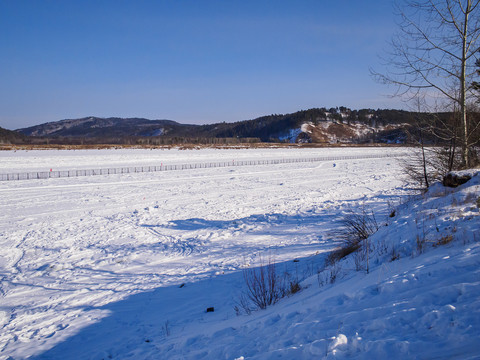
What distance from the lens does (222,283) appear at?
8938 millimetres

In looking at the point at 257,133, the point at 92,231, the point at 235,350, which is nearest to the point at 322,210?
the point at 92,231

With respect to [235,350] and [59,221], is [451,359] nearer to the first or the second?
[235,350]

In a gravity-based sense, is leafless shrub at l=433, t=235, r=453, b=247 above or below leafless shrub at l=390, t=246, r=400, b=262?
above

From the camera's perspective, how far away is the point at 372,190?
82.3 ft

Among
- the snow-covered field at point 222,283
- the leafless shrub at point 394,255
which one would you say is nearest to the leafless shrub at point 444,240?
the snow-covered field at point 222,283

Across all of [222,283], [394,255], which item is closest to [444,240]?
[394,255]

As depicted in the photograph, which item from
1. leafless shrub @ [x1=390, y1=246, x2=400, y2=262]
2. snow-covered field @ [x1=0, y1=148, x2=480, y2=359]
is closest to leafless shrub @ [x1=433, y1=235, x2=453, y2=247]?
snow-covered field @ [x1=0, y1=148, x2=480, y2=359]

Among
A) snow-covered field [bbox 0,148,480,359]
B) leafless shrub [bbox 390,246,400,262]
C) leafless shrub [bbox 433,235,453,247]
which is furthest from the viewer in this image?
leafless shrub [bbox 390,246,400,262]

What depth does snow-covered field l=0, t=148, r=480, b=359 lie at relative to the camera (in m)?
3.38

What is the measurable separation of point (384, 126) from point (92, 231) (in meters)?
196

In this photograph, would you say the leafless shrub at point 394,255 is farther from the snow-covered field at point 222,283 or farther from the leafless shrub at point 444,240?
the leafless shrub at point 444,240

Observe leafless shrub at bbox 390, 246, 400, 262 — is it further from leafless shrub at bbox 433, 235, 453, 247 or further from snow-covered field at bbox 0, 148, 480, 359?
leafless shrub at bbox 433, 235, 453, 247

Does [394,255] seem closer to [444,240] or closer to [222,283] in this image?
[444,240]

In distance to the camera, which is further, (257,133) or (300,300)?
(257,133)
